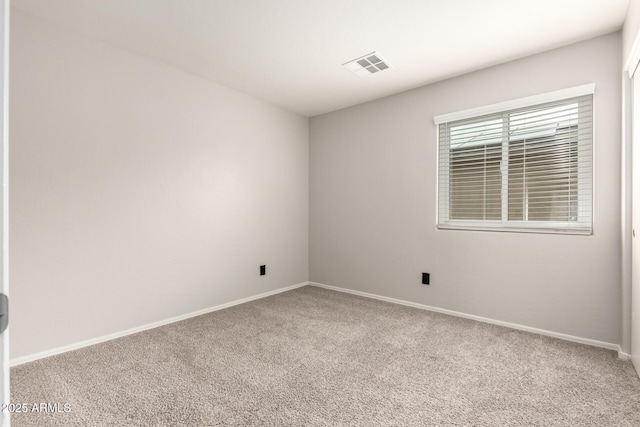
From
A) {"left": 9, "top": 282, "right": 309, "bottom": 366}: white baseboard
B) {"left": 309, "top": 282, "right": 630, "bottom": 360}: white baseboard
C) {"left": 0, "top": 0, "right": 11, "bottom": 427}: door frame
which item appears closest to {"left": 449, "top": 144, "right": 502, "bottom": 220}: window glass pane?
{"left": 309, "top": 282, "right": 630, "bottom": 360}: white baseboard

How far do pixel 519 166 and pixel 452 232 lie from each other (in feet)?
2.79

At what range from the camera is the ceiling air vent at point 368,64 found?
109 inches

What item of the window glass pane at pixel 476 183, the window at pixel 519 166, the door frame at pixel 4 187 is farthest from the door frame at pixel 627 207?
the door frame at pixel 4 187

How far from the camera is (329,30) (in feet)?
7.75

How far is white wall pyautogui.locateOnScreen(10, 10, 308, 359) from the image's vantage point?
2.18 metres

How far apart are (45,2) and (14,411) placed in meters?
2.46

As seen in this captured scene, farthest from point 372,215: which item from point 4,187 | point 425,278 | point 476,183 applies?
point 4,187

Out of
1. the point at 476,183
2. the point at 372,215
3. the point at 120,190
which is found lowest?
the point at 372,215

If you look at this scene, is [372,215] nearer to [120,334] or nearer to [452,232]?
[452,232]

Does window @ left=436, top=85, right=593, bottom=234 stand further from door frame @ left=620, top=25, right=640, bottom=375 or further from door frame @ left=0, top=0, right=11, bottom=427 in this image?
door frame @ left=0, top=0, right=11, bottom=427

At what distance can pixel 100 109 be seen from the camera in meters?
2.50

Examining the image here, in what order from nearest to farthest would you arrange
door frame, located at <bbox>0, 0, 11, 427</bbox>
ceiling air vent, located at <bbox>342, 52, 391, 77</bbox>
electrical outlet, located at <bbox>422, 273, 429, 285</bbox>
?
door frame, located at <bbox>0, 0, 11, 427</bbox> → ceiling air vent, located at <bbox>342, 52, 391, 77</bbox> → electrical outlet, located at <bbox>422, 273, 429, 285</bbox>

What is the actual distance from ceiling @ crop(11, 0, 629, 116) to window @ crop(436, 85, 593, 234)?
0.51m

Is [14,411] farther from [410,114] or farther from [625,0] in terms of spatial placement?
[625,0]
